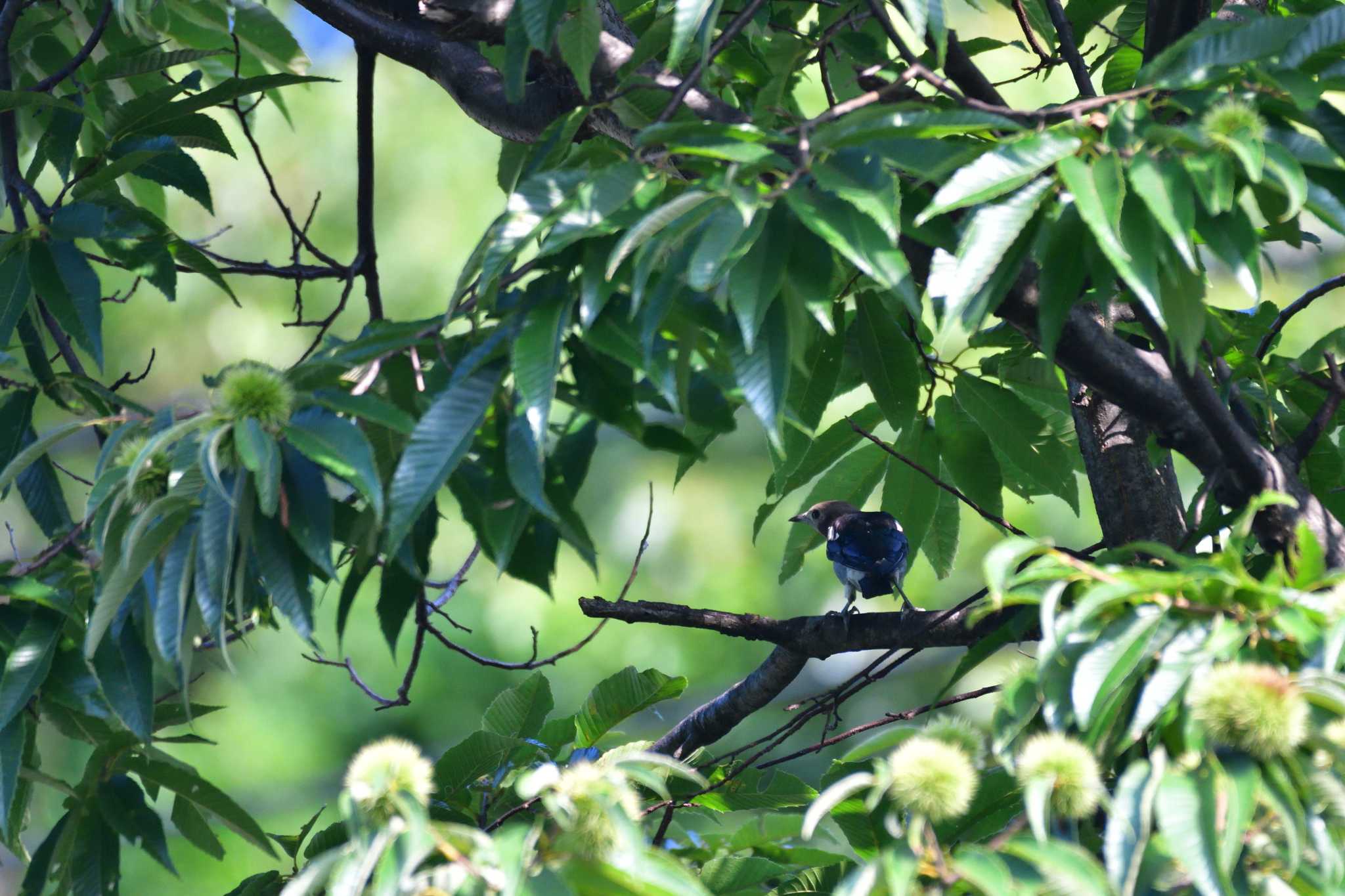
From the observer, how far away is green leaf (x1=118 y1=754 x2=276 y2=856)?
2002 millimetres

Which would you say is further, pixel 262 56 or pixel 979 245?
pixel 262 56

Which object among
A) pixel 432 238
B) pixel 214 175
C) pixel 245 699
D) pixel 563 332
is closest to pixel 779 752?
pixel 245 699

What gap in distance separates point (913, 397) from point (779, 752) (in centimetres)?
437

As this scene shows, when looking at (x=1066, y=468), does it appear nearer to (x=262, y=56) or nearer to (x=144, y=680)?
(x=144, y=680)

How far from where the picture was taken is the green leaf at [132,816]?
2010mm

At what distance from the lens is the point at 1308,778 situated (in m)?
1.34

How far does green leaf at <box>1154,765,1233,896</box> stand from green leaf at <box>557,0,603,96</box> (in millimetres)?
1234

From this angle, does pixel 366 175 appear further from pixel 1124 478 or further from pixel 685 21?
pixel 1124 478

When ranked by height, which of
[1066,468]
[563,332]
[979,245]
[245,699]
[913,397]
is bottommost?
[245,699]

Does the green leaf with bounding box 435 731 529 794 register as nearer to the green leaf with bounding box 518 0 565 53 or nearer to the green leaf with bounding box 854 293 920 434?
the green leaf with bounding box 854 293 920 434

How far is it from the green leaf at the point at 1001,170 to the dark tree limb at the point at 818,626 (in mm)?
1149

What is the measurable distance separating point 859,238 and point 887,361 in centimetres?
85

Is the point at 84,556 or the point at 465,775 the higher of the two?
the point at 84,556

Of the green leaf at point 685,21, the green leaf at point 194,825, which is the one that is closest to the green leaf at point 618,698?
the green leaf at point 194,825
